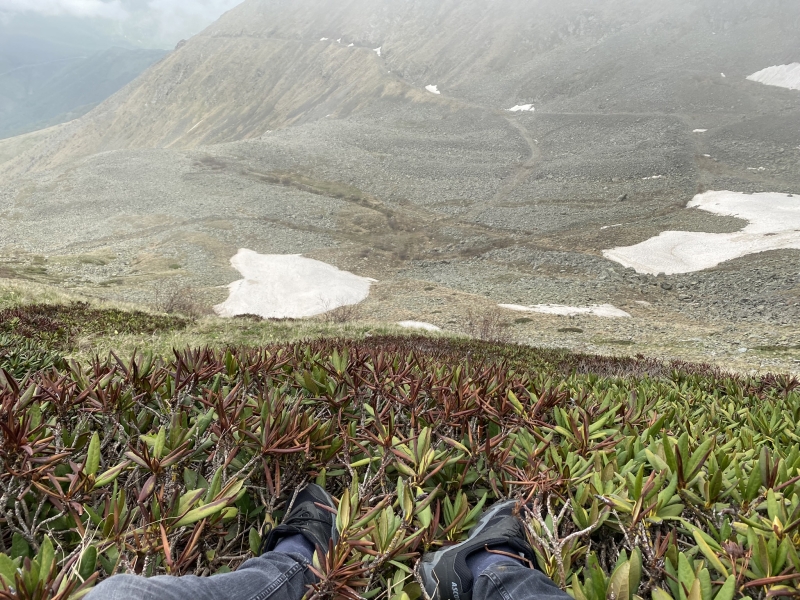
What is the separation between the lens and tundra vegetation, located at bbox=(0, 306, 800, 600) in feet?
4.15

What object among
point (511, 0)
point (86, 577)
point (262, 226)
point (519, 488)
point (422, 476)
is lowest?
point (262, 226)

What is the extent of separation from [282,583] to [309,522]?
0.24m

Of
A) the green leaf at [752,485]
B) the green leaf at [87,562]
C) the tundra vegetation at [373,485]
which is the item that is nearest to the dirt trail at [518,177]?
the tundra vegetation at [373,485]

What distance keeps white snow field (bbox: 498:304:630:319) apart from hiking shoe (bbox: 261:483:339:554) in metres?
19.4

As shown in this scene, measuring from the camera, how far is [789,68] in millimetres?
55469

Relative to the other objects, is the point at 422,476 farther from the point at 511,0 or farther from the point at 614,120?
the point at 511,0

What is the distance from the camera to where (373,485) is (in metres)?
1.77

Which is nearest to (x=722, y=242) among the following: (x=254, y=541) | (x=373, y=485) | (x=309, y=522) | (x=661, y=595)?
(x=373, y=485)

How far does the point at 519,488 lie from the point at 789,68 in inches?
3036

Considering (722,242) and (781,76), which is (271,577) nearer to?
(722,242)

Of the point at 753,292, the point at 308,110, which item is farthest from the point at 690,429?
the point at 308,110

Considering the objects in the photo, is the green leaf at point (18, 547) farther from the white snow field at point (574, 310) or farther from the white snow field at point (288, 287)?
the white snow field at point (574, 310)

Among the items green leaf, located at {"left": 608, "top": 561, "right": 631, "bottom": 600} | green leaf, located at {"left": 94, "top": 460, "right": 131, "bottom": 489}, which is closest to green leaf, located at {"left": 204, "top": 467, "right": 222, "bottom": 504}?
green leaf, located at {"left": 94, "top": 460, "right": 131, "bottom": 489}

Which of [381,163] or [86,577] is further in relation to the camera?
[381,163]
